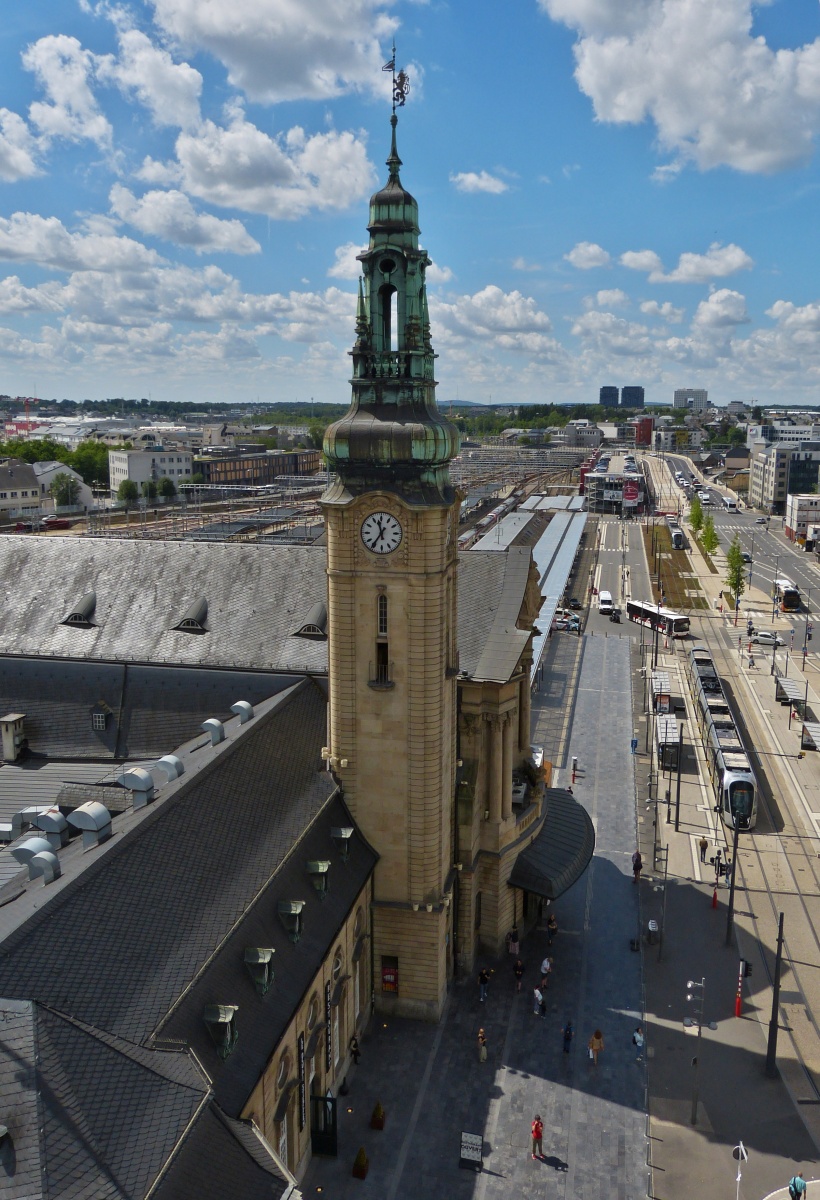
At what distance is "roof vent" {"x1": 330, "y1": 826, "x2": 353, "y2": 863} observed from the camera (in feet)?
140

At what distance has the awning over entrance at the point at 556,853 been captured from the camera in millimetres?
51906

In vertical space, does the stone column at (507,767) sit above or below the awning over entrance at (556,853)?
above

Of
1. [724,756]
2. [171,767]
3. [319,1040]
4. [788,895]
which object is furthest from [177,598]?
[724,756]

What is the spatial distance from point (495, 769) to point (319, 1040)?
17.3 meters

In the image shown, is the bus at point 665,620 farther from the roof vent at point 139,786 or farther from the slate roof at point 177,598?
the roof vent at point 139,786

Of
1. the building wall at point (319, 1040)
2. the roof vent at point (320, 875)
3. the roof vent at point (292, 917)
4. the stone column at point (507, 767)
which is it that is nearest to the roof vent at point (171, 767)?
the roof vent at point (320, 875)

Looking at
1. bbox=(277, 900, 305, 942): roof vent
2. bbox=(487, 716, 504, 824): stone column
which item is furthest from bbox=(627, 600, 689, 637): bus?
bbox=(277, 900, 305, 942): roof vent

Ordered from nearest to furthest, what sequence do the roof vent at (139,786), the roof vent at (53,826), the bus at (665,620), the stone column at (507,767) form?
the roof vent at (53,826)
the roof vent at (139,786)
the stone column at (507,767)
the bus at (665,620)

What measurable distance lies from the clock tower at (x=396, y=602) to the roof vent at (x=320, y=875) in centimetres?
611

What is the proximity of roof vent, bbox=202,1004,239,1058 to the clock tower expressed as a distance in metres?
16.8

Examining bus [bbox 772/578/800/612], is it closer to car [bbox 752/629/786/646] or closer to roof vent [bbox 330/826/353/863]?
car [bbox 752/629/786/646]

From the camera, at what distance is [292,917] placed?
118 ft

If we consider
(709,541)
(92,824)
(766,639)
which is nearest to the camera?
(92,824)

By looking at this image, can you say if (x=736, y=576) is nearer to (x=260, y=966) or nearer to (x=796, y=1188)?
(x=796, y=1188)
